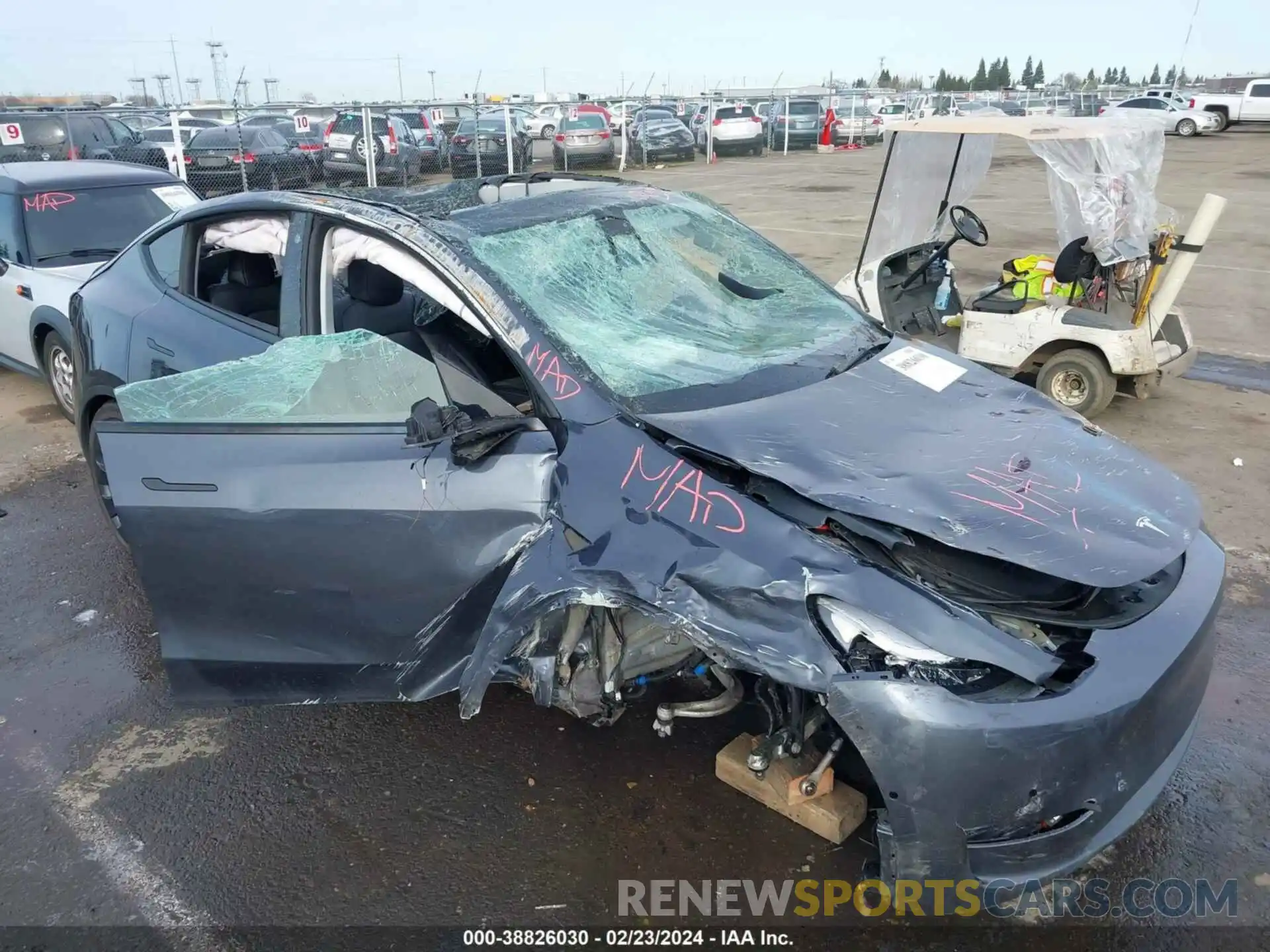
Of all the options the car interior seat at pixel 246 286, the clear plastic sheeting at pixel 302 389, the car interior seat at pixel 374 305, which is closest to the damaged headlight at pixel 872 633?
the clear plastic sheeting at pixel 302 389

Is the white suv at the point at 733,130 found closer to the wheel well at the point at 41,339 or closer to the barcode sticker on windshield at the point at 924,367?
the wheel well at the point at 41,339

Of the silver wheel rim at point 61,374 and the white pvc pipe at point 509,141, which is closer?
the silver wheel rim at point 61,374

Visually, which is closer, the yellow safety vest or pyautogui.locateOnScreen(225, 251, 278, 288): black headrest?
pyautogui.locateOnScreen(225, 251, 278, 288): black headrest

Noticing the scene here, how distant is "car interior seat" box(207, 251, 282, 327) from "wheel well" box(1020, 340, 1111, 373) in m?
4.48

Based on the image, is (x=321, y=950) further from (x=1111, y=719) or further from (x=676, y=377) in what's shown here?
(x=1111, y=719)

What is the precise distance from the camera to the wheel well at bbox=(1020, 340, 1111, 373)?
226 inches

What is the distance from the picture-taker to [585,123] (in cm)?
2242

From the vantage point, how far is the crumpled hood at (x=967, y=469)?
2340 mm

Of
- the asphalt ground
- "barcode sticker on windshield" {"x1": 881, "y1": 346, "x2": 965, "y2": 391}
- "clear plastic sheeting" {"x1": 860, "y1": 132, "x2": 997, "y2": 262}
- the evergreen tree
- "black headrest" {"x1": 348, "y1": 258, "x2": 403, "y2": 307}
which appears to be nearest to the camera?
the asphalt ground

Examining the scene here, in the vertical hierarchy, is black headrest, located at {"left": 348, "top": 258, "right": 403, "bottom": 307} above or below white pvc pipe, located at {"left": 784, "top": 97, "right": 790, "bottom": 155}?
above

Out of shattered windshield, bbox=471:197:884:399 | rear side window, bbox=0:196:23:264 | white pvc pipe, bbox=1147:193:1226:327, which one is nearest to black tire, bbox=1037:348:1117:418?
white pvc pipe, bbox=1147:193:1226:327

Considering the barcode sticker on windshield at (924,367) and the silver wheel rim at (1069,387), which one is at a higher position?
the barcode sticker on windshield at (924,367)

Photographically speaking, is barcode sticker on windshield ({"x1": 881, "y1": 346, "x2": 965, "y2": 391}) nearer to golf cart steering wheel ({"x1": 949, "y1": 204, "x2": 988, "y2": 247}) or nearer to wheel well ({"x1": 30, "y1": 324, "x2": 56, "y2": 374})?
golf cart steering wheel ({"x1": 949, "y1": 204, "x2": 988, "y2": 247})

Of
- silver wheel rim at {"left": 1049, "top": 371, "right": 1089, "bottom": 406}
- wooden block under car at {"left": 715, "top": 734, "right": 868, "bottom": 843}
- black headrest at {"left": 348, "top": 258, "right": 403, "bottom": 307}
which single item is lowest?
wooden block under car at {"left": 715, "top": 734, "right": 868, "bottom": 843}
